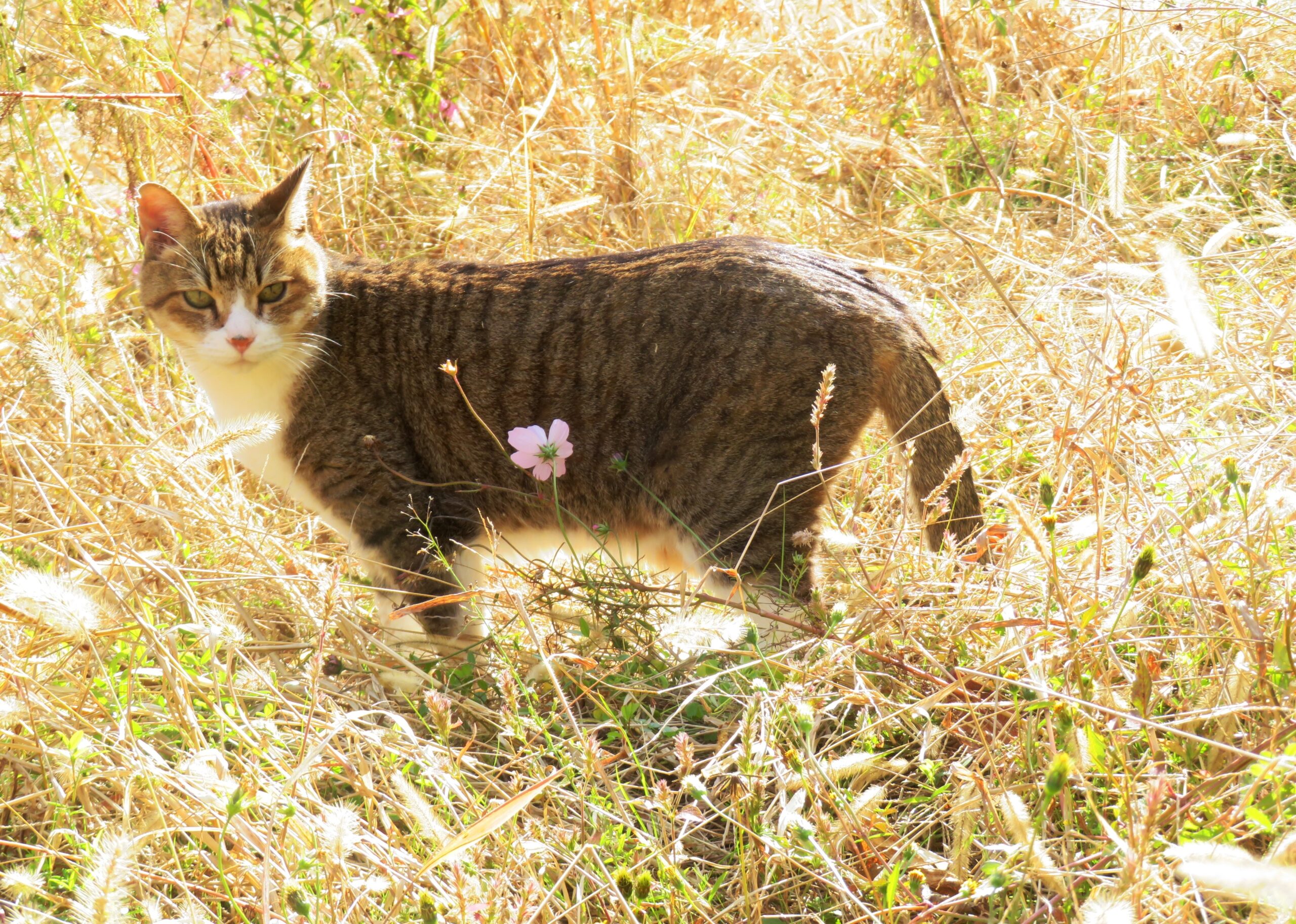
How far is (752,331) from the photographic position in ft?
8.96

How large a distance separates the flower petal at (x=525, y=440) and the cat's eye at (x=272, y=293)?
1.04 m

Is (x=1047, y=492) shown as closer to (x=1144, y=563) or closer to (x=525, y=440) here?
(x=1144, y=563)

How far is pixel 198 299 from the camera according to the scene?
10.2 ft

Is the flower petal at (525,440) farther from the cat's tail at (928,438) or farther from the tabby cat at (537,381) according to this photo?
the cat's tail at (928,438)

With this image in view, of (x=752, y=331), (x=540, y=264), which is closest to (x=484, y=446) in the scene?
(x=540, y=264)

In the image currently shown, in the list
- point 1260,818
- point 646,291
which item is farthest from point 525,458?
point 1260,818

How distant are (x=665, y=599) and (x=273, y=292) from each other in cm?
142

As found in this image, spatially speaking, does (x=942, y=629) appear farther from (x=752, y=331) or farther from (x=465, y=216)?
(x=465, y=216)

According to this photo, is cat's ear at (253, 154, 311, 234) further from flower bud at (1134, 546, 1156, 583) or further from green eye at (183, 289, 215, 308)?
flower bud at (1134, 546, 1156, 583)

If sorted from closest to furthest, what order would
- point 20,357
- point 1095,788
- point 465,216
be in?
point 1095,788 < point 20,357 < point 465,216

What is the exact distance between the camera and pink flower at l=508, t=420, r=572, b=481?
251 cm

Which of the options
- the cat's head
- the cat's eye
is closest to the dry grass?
the cat's head

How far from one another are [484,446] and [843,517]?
3.38 ft

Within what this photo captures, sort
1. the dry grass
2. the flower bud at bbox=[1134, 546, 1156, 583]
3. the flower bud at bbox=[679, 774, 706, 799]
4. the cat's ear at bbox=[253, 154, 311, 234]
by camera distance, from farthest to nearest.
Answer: the cat's ear at bbox=[253, 154, 311, 234] → the dry grass → the flower bud at bbox=[1134, 546, 1156, 583] → the flower bud at bbox=[679, 774, 706, 799]
